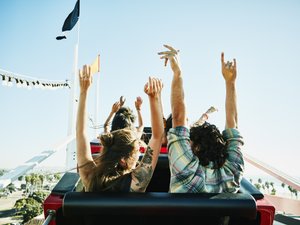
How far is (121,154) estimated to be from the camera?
1.29m

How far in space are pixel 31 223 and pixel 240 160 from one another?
5.24 feet

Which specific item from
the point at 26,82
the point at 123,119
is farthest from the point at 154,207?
the point at 26,82

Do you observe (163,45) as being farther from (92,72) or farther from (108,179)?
(108,179)

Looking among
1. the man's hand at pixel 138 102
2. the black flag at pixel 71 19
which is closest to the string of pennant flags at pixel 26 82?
the black flag at pixel 71 19

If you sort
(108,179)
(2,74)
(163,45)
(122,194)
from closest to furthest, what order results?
(122,194), (108,179), (163,45), (2,74)

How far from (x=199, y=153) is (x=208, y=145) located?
0.06 metres

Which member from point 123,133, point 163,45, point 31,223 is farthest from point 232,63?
point 31,223

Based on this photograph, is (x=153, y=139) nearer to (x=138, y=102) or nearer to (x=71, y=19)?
(x=138, y=102)

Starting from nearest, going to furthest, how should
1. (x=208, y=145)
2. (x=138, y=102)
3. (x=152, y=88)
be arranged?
(x=152, y=88), (x=208, y=145), (x=138, y=102)

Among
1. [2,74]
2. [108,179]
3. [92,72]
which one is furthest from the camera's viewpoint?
[2,74]

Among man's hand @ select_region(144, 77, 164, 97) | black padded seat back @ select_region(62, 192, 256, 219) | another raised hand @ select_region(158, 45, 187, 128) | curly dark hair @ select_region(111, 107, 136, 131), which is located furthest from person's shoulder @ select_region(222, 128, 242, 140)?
curly dark hair @ select_region(111, 107, 136, 131)

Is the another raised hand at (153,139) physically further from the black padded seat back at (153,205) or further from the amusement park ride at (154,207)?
the black padded seat back at (153,205)

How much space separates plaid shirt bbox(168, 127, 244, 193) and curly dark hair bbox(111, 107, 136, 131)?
101cm

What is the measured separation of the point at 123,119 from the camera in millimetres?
2320
